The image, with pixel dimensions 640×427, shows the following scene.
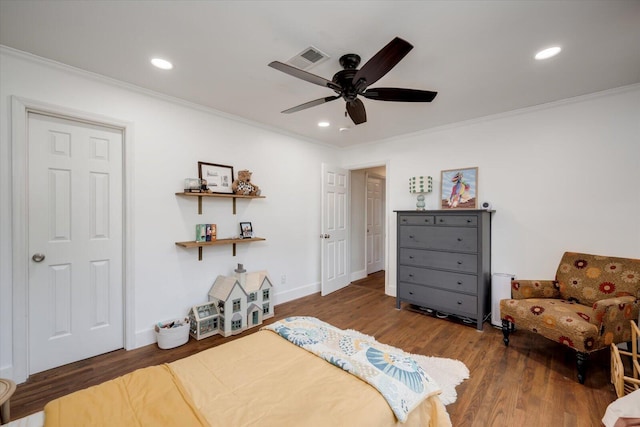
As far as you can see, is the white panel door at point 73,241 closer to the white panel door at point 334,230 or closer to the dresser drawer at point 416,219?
the white panel door at point 334,230

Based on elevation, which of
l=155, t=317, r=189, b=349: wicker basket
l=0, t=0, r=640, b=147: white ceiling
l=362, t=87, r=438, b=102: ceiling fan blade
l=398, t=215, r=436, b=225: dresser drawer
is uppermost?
l=0, t=0, r=640, b=147: white ceiling

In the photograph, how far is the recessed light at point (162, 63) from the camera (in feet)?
7.21

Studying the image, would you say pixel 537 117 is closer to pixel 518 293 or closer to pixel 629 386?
pixel 518 293

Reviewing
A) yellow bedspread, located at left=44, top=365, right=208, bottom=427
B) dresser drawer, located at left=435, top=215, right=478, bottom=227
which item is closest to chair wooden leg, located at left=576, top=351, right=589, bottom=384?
dresser drawer, located at left=435, top=215, right=478, bottom=227

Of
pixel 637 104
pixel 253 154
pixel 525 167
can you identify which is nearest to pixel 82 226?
pixel 253 154

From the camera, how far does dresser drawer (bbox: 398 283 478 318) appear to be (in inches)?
124

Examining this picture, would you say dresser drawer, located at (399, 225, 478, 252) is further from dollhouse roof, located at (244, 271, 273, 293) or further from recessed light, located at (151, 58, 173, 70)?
recessed light, located at (151, 58, 173, 70)

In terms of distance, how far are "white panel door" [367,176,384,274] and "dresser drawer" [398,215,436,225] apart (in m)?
2.13

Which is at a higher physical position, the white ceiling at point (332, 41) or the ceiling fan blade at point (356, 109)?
the white ceiling at point (332, 41)

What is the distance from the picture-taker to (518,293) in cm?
280

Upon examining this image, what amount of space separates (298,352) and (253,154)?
2.80 m

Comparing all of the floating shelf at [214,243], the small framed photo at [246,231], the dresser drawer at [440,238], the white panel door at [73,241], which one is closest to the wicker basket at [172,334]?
the white panel door at [73,241]

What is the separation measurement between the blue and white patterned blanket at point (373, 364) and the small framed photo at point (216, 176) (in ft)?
6.71

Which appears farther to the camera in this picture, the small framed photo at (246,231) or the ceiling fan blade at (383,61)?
the small framed photo at (246,231)
